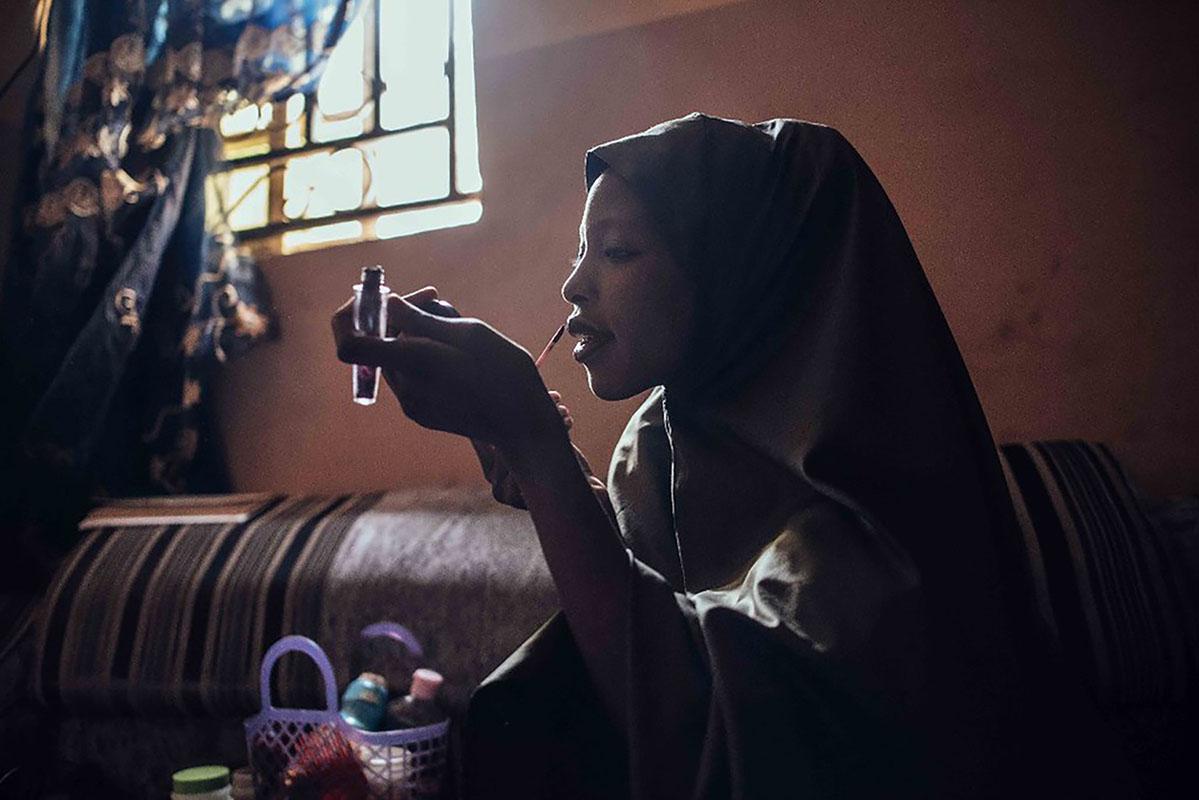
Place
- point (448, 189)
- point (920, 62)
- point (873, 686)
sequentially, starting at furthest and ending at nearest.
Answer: point (448, 189), point (920, 62), point (873, 686)

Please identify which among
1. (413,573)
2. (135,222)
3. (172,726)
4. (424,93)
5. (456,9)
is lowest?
(172,726)

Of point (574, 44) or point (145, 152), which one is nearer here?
point (574, 44)

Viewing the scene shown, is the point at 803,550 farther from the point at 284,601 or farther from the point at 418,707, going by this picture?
the point at 284,601

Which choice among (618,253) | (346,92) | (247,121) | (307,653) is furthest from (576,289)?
(247,121)

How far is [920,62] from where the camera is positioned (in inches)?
59.8

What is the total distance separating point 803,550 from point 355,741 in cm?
81

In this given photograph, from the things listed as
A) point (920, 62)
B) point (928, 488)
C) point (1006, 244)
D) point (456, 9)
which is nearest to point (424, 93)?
point (456, 9)

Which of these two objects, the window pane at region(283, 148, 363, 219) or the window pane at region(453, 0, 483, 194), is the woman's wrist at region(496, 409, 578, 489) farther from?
the window pane at region(283, 148, 363, 219)

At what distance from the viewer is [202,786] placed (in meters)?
1.23

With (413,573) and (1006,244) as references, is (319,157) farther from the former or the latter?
(1006,244)

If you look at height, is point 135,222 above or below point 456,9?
below

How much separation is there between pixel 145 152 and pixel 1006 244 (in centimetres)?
175

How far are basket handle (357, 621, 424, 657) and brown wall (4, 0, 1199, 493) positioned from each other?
18.7 inches

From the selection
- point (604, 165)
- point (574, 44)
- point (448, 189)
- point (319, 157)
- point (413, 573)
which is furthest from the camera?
point (319, 157)
